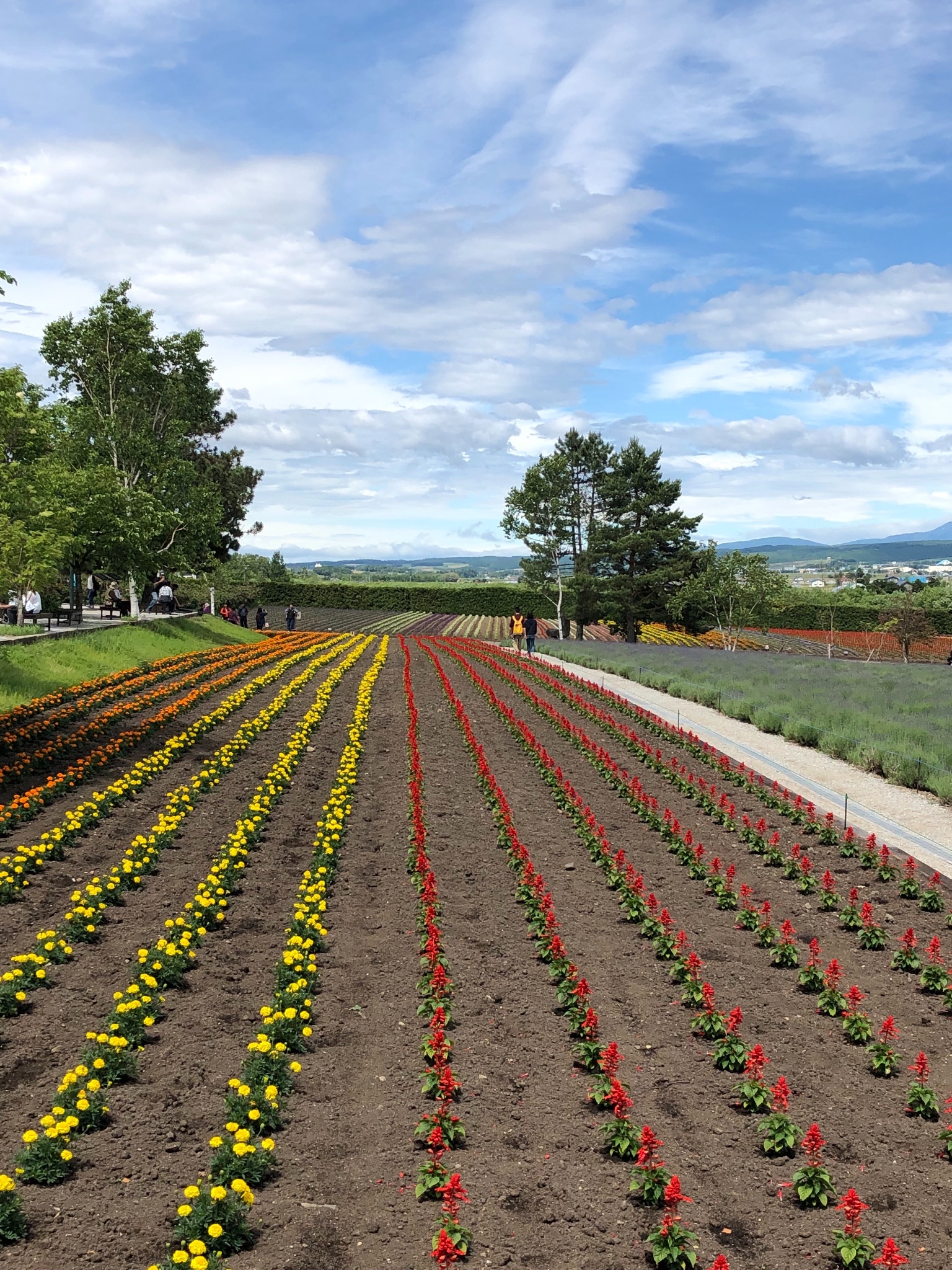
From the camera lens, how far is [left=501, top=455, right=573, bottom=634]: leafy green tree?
5606 cm

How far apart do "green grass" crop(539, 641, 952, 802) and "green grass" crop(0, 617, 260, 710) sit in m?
14.6

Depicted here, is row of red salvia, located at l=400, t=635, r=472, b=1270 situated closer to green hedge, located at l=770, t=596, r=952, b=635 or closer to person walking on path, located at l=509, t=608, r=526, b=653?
person walking on path, located at l=509, t=608, r=526, b=653

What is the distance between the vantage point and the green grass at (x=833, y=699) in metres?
16.0

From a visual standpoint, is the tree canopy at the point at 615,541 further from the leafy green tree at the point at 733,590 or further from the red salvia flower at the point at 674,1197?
the red salvia flower at the point at 674,1197

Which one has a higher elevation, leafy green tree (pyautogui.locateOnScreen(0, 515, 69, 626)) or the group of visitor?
leafy green tree (pyautogui.locateOnScreen(0, 515, 69, 626))

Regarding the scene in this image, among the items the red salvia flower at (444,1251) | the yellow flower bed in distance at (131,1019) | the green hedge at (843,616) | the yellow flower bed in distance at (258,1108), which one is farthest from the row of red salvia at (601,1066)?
the green hedge at (843,616)

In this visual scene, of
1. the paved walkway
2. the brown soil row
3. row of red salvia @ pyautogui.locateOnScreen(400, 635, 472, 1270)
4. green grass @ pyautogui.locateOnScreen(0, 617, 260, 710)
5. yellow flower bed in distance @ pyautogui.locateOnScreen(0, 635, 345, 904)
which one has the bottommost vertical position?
the brown soil row

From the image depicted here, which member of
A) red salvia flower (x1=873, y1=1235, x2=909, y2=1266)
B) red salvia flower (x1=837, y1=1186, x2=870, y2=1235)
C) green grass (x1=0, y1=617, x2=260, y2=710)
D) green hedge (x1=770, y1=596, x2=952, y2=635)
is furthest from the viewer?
green hedge (x1=770, y1=596, x2=952, y2=635)

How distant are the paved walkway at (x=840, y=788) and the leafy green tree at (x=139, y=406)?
1916cm

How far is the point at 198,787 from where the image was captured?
1336cm

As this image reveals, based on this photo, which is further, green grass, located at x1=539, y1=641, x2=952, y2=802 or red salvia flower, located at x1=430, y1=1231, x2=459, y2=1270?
green grass, located at x1=539, y1=641, x2=952, y2=802

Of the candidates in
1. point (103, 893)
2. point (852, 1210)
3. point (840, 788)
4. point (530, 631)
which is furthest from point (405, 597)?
point (852, 1210)

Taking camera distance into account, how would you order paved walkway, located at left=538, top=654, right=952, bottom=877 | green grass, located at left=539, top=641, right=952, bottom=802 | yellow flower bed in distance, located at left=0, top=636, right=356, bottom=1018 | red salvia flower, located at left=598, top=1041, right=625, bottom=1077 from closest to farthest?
red salvia flower, located at left=598, top=1041, right=625, bottom=1077
yellow flower bed in distance, located at left=0, top=636, right=356, bottom=1018
paved walkway, located at left=538, top=654, right=952, bottom=877
green grass, located at left=539, top=641, right=952, bottom=802

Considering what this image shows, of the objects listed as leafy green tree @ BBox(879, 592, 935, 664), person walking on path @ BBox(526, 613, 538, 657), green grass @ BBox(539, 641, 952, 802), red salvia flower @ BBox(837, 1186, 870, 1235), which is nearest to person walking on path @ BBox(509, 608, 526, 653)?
person walking on path @ BBox(526, 613, 538, 657)
